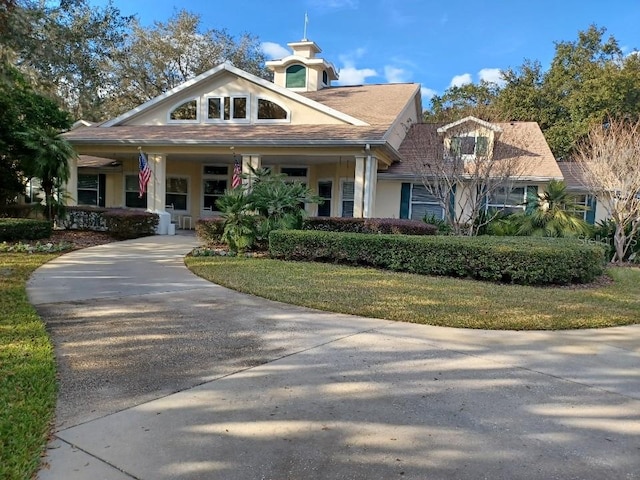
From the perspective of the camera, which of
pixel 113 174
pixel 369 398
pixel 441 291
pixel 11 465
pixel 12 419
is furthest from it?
pixel 113 174

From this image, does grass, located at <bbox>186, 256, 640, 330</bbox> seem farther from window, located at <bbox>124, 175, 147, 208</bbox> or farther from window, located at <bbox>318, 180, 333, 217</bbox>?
window, located at <bbox>124, 175, 147, 208</bbox>

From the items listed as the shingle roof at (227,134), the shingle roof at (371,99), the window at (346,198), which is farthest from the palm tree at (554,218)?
the window at (346,198)

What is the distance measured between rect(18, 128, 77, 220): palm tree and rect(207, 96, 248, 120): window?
5362mm

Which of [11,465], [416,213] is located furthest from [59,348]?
[416,213]

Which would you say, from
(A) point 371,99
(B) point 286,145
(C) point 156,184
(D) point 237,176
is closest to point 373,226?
(B) point 286,145

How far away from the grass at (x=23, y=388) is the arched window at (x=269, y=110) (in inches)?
484

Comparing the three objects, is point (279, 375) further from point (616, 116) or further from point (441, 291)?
point (616, 116)

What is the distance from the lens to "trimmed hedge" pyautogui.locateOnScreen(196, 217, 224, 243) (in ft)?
42.2

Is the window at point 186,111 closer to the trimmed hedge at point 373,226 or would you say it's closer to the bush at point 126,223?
the bush at point 126,223

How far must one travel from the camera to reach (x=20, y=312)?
5660 mm

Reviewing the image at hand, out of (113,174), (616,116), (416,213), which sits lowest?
(416,213)

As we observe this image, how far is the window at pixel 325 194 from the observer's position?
60.5ft

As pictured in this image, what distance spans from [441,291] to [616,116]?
2133 centimetres

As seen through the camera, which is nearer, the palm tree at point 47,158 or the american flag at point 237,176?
the palm tree at point 47,158
